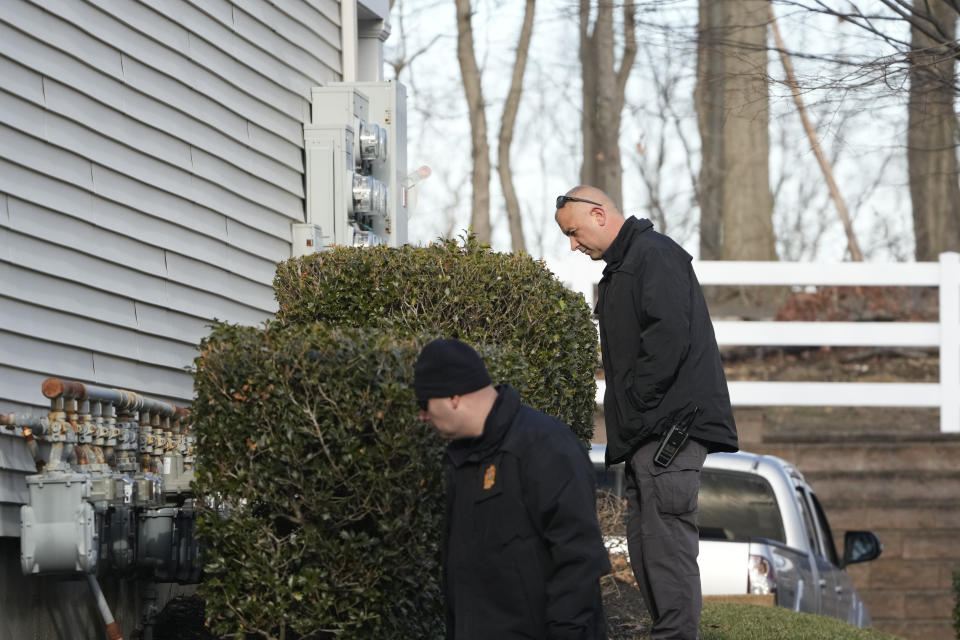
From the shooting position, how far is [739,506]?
9406mm

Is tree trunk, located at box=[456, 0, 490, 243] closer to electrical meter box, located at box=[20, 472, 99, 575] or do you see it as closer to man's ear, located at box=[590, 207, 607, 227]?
electrical meter box, located at box=[20, 472, 99, 575]

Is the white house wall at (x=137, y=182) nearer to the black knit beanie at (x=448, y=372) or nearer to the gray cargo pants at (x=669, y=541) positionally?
the gray cargo pants at (x=669, y=541)

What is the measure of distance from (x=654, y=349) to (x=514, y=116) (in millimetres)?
23144

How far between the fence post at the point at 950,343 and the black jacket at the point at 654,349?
33.3 ft

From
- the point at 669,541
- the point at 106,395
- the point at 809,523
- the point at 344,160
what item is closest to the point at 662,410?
the point at 669,541

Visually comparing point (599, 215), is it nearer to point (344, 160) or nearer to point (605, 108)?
point (344, 160)

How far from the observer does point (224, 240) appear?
9312mm

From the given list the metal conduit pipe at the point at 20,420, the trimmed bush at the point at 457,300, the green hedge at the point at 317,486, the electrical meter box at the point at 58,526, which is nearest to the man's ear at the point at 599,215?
the green hedge at the point at 317,486

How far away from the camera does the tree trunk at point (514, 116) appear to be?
27.3m

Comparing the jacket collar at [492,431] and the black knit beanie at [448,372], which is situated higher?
the black knit beanie at [448,372]

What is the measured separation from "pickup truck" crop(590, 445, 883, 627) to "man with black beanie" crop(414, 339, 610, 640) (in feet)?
16.5

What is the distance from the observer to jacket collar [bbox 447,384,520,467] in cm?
375

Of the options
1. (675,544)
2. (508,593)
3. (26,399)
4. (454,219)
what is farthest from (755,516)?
(454,219)

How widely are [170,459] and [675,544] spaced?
3529mm
